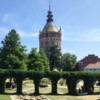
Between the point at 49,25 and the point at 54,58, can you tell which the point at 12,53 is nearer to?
the point at 54,58

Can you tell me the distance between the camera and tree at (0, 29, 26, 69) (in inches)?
2456

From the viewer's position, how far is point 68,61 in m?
131

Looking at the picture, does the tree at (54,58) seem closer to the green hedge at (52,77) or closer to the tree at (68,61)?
the tree at (68,61)

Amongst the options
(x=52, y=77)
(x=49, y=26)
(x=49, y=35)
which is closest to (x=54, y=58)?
(x=49, y=35)

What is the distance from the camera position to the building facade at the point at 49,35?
570ft

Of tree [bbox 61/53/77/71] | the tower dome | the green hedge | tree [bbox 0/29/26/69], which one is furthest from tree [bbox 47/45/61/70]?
the green hedge

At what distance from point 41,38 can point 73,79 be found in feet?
407

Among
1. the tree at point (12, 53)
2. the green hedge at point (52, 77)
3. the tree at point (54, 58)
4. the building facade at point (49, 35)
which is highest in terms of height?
the building facade at point (49, 35)

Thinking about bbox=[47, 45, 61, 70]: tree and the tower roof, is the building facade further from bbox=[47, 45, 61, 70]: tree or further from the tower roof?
bbox=[47, 45, 61, 70]: tree

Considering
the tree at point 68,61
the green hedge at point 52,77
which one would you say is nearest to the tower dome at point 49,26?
the tree at point 68,61

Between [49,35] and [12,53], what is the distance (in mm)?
111199

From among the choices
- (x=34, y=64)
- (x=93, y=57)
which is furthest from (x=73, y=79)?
(x=93, y=57)

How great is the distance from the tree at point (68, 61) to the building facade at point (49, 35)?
128 ft

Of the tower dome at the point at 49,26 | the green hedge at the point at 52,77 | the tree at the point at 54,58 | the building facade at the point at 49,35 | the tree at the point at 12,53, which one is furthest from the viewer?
the tower dome at the point at 49,26
